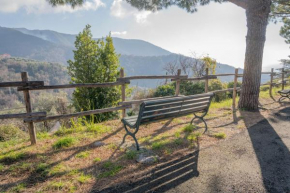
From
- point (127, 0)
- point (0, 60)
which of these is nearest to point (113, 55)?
point (127, 0)

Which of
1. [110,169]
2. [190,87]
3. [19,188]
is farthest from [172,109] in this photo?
[190,87]

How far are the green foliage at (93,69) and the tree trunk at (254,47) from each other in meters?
5.74

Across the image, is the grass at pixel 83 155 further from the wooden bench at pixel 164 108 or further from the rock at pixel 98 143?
the wooden bench at pixel 164 108

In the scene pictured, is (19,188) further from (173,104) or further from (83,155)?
(173,104)

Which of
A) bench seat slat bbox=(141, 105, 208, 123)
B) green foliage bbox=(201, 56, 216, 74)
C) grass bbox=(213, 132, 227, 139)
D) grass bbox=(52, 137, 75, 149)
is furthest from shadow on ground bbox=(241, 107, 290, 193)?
green foliage bbox=(201, 56, 216, 74)

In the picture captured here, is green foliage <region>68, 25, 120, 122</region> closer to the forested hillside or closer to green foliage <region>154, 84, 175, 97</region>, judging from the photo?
green foliage <region>154, 84, 175, 97</region>

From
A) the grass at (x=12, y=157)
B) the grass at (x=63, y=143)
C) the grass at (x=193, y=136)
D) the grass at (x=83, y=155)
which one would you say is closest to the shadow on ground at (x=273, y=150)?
the grass at (x=193, y=136)

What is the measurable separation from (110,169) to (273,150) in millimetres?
2997

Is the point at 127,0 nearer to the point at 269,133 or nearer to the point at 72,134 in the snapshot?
the point at 72,134

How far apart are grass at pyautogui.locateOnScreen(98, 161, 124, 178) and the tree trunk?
532 centimetres

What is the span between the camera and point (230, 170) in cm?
277

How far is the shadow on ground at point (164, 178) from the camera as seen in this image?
237cm

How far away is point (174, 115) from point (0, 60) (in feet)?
454

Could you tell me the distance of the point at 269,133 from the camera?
430 centimetres
